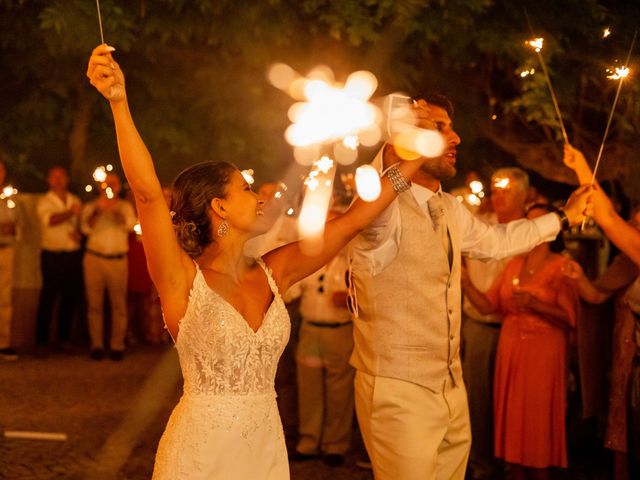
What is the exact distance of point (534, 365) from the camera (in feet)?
19.8

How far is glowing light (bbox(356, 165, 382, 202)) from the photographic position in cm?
347

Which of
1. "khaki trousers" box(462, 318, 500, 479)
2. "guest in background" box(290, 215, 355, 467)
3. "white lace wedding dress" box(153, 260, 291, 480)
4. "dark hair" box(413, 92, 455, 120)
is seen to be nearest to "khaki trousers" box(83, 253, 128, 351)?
"guest in background" box(290, 215, 355, 467)

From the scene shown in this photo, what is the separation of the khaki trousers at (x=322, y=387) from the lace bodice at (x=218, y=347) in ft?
12.5

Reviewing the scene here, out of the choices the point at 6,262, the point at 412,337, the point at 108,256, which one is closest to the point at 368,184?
the point at 412,337

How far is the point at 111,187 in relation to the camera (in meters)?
10.5

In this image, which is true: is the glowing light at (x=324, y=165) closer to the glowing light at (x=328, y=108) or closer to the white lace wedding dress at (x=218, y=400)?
the glowing light at (x=328, y=108)

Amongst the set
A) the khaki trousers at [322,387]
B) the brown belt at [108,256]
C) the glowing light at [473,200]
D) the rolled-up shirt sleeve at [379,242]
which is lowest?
the khaki trousers at [322,387]

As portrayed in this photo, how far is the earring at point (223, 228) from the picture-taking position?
11.0 feet

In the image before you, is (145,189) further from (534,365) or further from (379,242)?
(534,365)

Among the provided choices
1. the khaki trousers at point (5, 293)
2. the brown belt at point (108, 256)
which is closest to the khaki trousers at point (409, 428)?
the khaki trousers at point (5, 293)

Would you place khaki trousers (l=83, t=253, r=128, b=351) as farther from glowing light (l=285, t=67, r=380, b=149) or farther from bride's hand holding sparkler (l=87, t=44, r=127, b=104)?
bride's hand holding sparkler (l=87, t=44, r=127, b=104)

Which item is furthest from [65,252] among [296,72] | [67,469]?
[67,469]

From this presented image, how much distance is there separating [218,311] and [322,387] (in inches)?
162

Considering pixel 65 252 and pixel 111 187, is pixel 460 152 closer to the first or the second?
pixel 111 187
